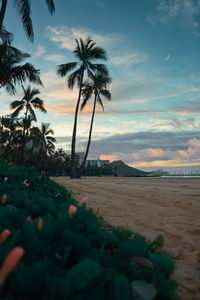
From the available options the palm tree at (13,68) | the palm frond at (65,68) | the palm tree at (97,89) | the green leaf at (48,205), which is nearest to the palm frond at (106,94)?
the palm tree at (97,89)

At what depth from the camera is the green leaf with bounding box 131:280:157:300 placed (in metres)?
0.67

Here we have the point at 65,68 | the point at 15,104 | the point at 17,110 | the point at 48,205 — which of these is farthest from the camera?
the point at 17,110

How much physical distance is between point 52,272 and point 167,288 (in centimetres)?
41

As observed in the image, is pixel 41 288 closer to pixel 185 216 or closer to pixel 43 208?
pixel 43 208

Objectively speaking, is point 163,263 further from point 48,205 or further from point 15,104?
point 15,104

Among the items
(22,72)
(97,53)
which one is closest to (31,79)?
(22,72)

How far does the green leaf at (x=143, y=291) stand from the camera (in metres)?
0.67

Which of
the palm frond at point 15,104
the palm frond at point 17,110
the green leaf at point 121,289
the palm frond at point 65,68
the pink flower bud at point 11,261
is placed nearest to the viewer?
the pink flower bud at point 11,261

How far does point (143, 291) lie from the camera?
2.26ft

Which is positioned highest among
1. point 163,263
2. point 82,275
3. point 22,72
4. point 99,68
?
point 99,68

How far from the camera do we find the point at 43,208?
1335 mm

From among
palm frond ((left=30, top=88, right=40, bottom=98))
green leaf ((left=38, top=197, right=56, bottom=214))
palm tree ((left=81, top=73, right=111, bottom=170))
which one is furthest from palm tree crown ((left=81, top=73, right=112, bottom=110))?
green leaf ((left=38, top=197, right=56, bottom=214))

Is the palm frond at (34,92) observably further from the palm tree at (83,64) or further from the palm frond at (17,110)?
the palm tree at (83,64)

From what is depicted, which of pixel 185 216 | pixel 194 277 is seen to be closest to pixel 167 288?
pixel 194 277
